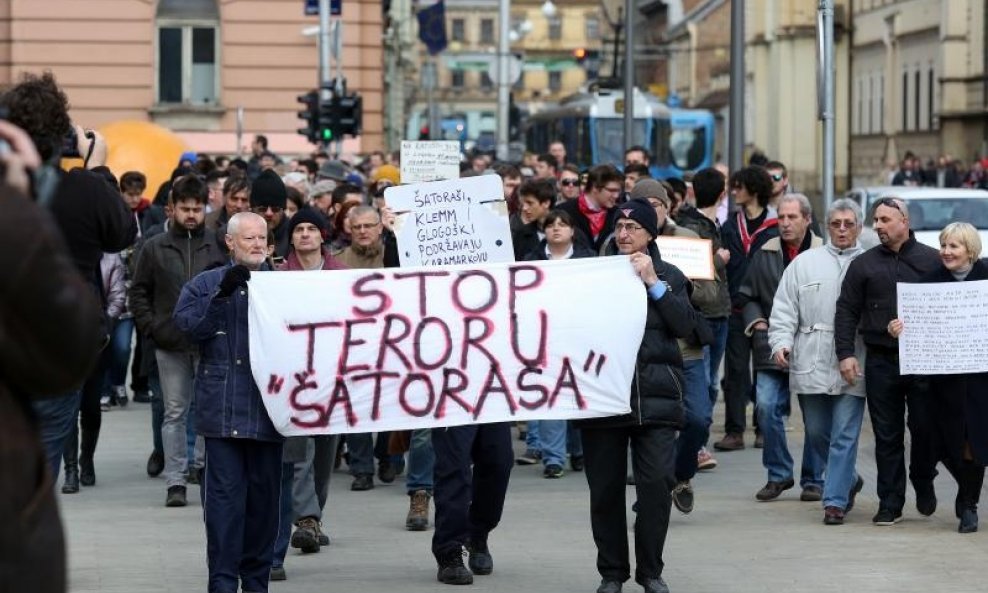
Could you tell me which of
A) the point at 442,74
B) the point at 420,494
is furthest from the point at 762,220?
the point at 442,74

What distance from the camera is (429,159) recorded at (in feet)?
50.1

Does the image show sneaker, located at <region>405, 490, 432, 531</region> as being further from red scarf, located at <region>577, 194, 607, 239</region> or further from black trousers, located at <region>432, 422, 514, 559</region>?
red scarf, located at <region>577, 194, 607, 239</region>

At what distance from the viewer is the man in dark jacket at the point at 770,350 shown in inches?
498

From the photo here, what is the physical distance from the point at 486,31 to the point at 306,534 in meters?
167

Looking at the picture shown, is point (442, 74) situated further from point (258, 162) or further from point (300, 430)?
point (300, 430)

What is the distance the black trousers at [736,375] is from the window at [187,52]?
27691mm

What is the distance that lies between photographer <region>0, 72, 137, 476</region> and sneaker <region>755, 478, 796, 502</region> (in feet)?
16.6

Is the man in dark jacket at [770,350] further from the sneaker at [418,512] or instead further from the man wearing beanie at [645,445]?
the man wearing beanie at [645,445]

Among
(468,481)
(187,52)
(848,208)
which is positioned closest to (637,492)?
(468,481)

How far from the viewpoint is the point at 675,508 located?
12.4 m

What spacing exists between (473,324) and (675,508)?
9.97 ft

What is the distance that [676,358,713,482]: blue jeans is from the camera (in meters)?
11.6

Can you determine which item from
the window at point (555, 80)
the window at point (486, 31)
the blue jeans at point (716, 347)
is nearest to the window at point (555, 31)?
the window at point (555, 80)

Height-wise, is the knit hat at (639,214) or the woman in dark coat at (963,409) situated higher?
the knit hat at (639,214)
